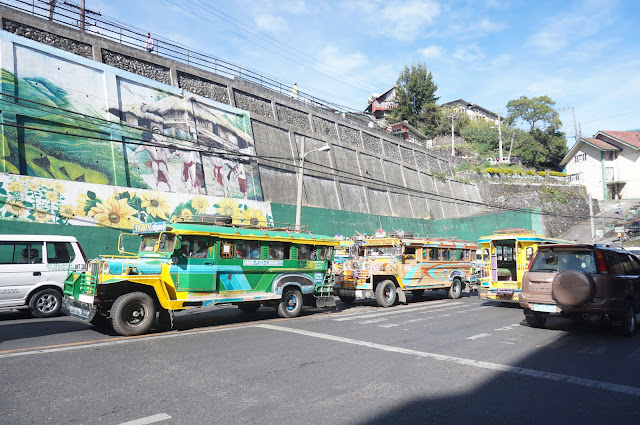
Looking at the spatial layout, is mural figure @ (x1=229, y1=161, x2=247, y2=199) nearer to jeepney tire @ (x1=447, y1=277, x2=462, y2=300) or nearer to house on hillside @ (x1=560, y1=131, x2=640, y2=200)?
jeepney tire @ (x1=447, y1=277, x2=462, y2=300)

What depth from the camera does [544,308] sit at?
10.1m

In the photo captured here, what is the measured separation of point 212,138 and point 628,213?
4418 centimetres

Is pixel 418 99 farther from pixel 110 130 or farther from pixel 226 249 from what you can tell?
pixel 226 249

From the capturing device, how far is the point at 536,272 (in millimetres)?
10602

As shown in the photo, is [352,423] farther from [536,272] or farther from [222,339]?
[536,272]

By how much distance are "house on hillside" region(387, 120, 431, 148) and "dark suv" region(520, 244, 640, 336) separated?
1782 inches

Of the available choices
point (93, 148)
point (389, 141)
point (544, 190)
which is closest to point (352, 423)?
point (93, 148)

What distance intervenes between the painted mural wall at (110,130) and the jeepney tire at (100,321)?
8.17 meters

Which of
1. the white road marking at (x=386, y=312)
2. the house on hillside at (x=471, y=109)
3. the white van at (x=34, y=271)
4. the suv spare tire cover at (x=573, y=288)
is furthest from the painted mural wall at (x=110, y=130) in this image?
the house on hillside at (x=471, y=109)

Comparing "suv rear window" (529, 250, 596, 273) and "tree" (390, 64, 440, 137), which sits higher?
"tree" (390, 64, 440, 137)

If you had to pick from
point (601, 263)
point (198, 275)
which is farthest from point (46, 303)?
point (601, 263)

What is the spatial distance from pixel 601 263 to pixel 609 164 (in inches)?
2239

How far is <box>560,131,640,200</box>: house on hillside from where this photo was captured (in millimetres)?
55438

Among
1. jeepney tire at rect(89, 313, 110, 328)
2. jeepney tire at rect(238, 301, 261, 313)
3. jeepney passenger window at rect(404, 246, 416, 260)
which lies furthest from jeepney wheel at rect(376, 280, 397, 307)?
jeepney tire at rect(89, 313, 110, 328)
